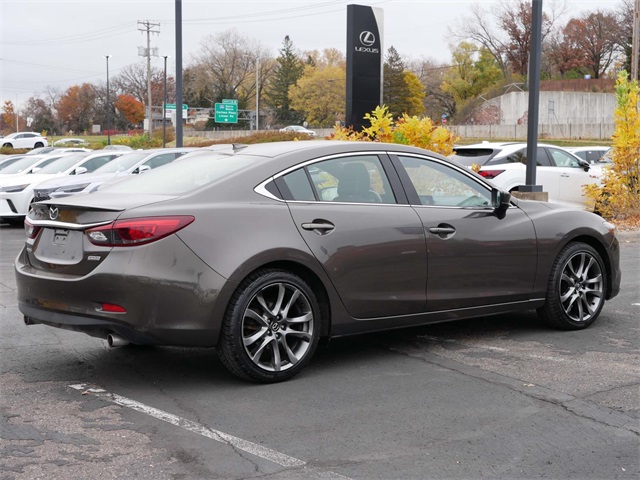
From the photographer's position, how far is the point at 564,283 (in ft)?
22.7

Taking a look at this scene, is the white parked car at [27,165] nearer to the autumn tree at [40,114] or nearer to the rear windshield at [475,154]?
the rear windshield at [475,154]

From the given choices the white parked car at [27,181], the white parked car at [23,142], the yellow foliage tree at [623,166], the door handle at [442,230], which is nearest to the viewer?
the door handle at [442,230]

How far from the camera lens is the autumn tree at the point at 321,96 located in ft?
341

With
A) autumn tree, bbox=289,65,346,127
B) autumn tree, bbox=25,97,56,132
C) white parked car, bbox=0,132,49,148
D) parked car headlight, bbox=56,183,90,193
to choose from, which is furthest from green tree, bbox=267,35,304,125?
parked car headlight, bbox=56,183,90,193

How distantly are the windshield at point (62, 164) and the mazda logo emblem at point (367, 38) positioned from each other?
777cm

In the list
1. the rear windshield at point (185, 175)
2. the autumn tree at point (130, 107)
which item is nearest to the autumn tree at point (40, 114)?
the autumn tree at point (130, 107)

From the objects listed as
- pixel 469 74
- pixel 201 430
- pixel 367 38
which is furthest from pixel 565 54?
pixel 201 430

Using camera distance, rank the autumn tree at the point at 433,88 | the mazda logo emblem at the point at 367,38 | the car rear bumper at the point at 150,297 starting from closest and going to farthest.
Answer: the car rear bumper at the point at 150,297, the mazda logo emblem at the point at 367,38, the autumn tree at the point at 433,88

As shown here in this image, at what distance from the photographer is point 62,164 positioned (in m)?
20.8

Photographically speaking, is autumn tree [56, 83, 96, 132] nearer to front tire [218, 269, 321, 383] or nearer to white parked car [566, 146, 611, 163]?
white parked car [566, 146, 611, 163]

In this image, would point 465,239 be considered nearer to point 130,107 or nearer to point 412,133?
point 412,133

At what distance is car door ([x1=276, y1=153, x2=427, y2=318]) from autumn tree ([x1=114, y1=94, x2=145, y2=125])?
11222 centimetres

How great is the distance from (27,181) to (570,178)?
1174 centimetres

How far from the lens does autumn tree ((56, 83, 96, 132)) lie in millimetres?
122875
